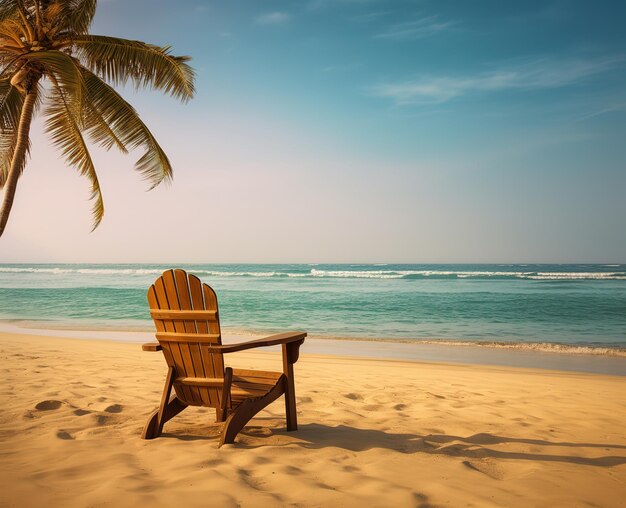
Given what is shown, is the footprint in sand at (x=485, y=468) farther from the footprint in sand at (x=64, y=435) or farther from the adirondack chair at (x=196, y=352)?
the footprint in sand at (x=64, y=435)

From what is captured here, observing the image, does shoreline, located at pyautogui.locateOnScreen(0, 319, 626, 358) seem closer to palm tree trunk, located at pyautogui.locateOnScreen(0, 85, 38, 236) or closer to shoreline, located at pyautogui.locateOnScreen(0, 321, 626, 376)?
shoreline, located at pyautogui.locateOnScreen(0, 321, 626, 376)

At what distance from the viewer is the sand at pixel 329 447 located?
236 cm

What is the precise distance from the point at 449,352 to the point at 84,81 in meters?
8.06

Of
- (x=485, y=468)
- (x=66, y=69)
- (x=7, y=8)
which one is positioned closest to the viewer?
(x=485, y=468)

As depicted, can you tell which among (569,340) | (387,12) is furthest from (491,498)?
(387,12)

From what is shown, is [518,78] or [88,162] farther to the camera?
[518,78]

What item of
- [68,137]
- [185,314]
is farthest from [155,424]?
[68,137]

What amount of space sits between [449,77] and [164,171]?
44.4 ft

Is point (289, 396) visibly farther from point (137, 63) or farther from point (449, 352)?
point (449, 352)

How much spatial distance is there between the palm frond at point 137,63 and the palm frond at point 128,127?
334 millimetres

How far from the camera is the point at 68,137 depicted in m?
7.24

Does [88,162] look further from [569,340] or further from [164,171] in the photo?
[569,340]

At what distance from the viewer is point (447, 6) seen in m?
13.7

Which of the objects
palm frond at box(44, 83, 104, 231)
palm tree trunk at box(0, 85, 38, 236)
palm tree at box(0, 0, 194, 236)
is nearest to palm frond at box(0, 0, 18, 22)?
palm tree at box(0, 0, 194, 236)
